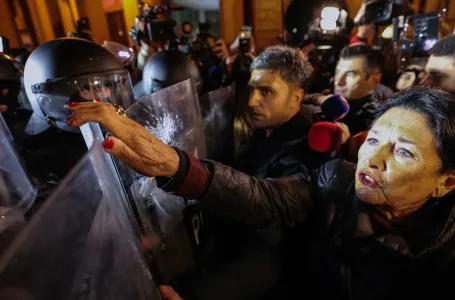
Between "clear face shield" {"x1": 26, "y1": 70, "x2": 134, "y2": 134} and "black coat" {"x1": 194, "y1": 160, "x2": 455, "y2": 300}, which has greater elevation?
"clear face shield" {"x1": 26, "y1": 70, "x2": 134, "y2": 134}

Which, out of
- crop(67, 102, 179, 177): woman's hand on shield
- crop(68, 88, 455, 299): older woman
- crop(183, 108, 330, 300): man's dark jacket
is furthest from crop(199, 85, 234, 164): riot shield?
crop(67, 102, 179, 177): woman's hand on shield

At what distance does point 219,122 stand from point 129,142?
1.17 m

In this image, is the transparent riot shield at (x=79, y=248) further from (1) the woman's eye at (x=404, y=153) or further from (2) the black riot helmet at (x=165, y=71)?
(2) the black riot helmet at (x=165, y=71)

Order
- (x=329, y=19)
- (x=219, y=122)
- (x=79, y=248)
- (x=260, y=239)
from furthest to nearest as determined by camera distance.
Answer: (x=329, y=19)
(x=219, y=122)
(x=260, y=239)
(x=79, y=248)

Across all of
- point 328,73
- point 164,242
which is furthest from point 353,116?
point 164,242

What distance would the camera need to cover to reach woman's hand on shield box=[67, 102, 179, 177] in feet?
2.15

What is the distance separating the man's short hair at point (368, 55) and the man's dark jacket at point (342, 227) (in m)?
1.21

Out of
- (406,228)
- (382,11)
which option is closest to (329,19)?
(382,11)

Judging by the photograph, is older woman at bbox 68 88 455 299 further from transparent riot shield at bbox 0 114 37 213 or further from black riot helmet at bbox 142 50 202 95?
black riot helmet at bbox 142 50 202 95

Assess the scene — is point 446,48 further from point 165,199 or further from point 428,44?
point 165,199

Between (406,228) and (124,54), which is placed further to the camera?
(124,54)

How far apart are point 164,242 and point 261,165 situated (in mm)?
832

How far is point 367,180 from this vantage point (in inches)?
35.6

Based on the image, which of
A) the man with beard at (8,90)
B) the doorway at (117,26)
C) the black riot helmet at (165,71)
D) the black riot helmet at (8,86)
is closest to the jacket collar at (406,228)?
the black riot helmet at (165,71)
